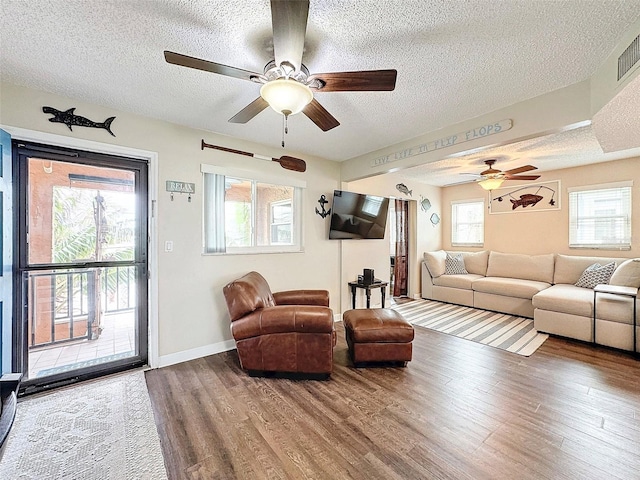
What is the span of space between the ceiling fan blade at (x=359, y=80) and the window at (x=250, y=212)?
2.00 meters

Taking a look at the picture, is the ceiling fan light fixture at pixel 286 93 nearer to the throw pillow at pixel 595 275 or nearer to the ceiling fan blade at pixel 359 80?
the ceiling fan blade at pixel 359 80

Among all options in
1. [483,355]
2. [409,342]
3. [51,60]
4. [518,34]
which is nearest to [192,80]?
[51,60]

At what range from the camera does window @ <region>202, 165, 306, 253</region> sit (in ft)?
10.7

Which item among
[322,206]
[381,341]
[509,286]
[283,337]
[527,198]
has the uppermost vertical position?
[527,198]

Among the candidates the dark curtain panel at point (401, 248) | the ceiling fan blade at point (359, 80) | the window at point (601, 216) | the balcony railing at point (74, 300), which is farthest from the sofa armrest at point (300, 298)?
the window at point (601, 216)

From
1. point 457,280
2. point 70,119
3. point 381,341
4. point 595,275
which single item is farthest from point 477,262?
point 70,119

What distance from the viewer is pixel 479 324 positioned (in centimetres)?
425

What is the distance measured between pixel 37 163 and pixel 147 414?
7.83 feet

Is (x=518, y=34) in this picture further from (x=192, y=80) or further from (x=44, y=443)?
(x=44, y=443)

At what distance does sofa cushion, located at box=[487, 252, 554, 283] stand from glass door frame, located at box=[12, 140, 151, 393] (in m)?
5.80

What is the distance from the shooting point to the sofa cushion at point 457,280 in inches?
206

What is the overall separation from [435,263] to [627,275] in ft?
8.79

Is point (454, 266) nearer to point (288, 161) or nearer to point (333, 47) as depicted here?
point (288, 161)

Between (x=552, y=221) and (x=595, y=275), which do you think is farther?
(x=552, y=221)
